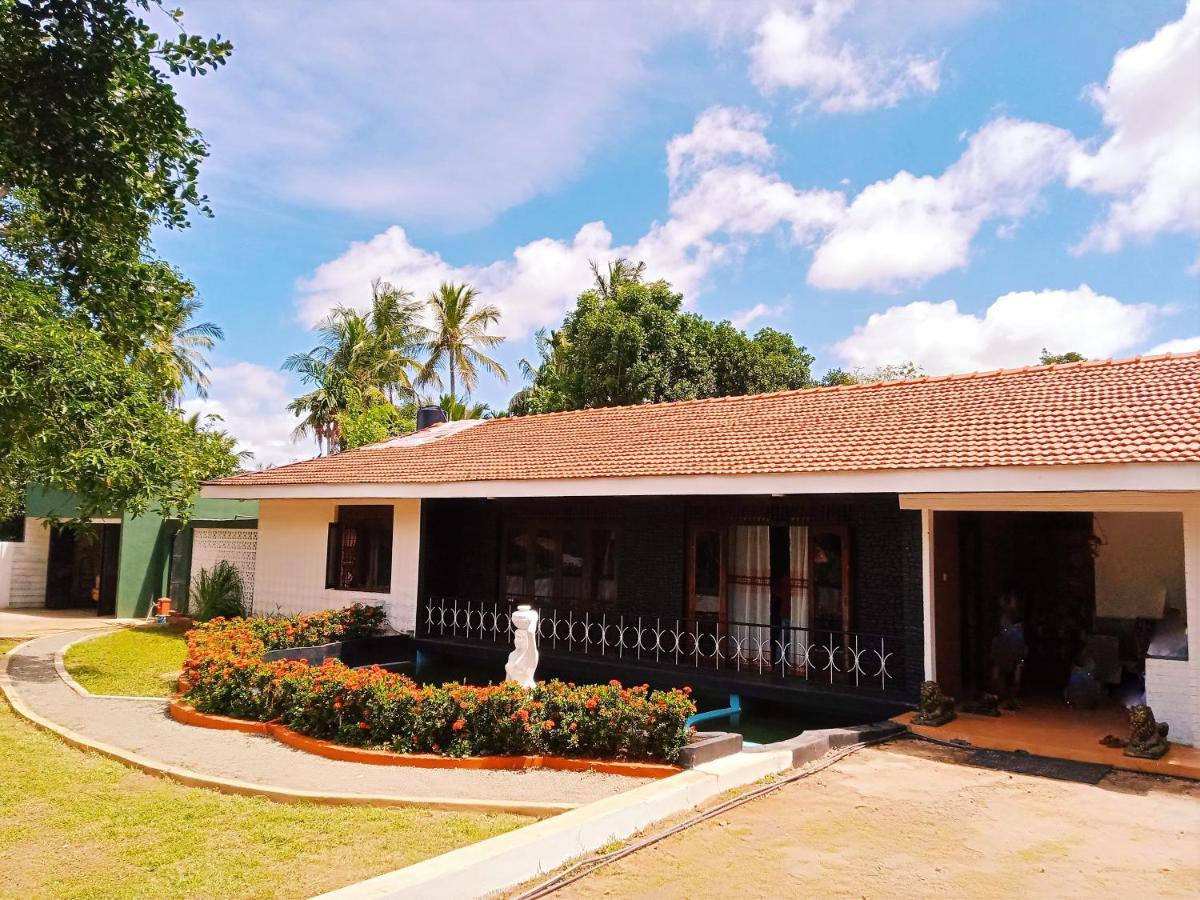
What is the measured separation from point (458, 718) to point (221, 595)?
11985 millimetres

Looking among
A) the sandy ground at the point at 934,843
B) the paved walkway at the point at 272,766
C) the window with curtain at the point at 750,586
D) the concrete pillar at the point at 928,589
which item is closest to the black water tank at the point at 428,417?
the paved walkway at the point at 272,766

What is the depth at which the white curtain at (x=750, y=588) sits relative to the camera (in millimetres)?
10844

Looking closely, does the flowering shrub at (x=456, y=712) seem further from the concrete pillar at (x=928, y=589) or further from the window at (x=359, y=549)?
the window at (x=359, y=549)

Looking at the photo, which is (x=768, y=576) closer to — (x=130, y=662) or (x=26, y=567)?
(x=130, y=662)

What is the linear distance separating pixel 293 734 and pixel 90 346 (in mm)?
5980

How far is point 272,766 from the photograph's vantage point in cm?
745

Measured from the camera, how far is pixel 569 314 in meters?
31.9

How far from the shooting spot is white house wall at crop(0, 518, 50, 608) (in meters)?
21.5

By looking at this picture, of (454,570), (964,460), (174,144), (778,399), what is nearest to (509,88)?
(174,144)

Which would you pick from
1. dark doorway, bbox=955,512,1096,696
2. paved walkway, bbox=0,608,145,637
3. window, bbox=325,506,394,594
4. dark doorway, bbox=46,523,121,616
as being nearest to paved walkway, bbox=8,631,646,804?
window, bbox=325,506,394,594

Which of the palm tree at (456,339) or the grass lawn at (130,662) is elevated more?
the palm tree at (456,339)

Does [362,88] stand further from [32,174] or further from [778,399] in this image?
[778,399]

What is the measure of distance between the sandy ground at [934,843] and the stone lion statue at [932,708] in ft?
5.34

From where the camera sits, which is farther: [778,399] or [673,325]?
[673,325]
